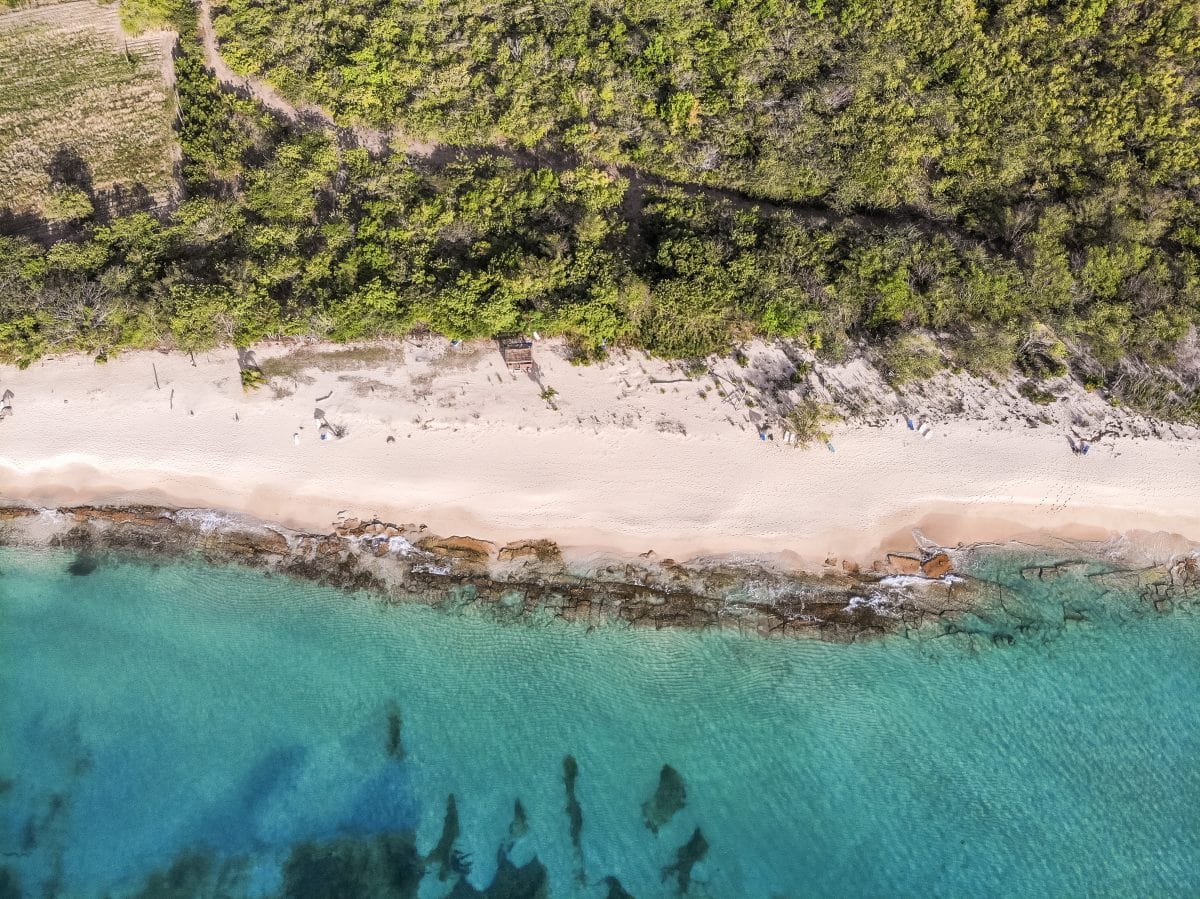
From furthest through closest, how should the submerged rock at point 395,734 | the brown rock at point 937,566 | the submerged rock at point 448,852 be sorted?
the brown rock at point 937,566, the submerged rock at point 395,734, the submerged rock at point 448,852

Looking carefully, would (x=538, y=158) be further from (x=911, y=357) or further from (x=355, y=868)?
(x=355, y=868)

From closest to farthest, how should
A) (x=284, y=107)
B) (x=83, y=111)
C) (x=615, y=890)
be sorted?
(x=615, y=890) < (x=284, y=107) < (x=83, y=111)

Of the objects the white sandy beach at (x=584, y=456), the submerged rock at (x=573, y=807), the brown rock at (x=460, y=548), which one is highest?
the white sandy beach at (x=584, y=456)

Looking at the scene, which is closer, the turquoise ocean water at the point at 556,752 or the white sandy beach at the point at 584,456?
the turquoise ocean water at the point at 556,752

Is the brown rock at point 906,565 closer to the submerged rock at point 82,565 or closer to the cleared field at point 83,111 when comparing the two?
the submerged rock at point 82,565

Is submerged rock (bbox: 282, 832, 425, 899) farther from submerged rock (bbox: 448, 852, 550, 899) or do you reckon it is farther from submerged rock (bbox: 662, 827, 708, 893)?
submerged rock (bbox: 662, 827, 708, 893)

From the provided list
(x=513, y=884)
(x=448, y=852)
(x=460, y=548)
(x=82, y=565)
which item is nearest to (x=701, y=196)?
(x=460, y=548)

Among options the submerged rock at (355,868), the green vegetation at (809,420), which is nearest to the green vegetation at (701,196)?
the green vegetation at (809,420)
